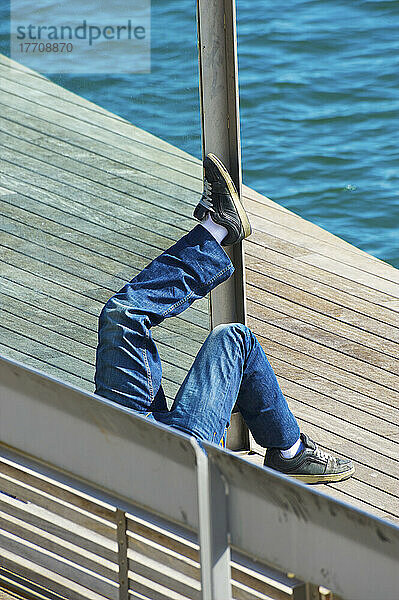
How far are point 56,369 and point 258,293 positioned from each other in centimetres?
143

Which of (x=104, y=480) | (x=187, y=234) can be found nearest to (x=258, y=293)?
(x=187, y=234)

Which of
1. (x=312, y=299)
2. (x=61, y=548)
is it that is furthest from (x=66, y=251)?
(x=312, y=299)

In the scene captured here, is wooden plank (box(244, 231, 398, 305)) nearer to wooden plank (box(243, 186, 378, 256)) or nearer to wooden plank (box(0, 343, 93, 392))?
wooden plank (box(243, 186, 378, 256))

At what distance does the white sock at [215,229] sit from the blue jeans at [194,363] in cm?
1

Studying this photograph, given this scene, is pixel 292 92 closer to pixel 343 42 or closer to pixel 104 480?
pixel 343 42

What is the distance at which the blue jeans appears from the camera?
7.71 ft

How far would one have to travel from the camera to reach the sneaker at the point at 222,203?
2629mm

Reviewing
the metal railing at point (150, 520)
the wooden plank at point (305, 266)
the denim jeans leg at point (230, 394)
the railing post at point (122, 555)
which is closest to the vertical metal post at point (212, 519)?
the metal railing at point (150, 520)

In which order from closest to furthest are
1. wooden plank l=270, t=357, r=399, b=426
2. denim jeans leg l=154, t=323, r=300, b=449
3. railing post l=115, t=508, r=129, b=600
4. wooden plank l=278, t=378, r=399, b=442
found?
railing post l=115, t=508, r=129, b=600
denim jeans leg l=154, t=323, r=300, b=449
wooden plank l=278, t=378, r=399, b=442
wooden plank l=270, t=357, r=399, b=426

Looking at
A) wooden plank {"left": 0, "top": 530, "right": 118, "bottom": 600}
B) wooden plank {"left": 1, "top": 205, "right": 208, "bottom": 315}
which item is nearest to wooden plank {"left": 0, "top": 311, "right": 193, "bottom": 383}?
wooden plank {"left": 1, "top": 205, "right": 208, "bottom": 315}

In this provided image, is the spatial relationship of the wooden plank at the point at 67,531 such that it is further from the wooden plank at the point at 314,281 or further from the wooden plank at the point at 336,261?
the wooden plank at the point at 336,261

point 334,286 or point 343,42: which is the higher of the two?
point 343,42

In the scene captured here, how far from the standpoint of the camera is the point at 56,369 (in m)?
2.76

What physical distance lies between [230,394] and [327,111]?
6912mm
